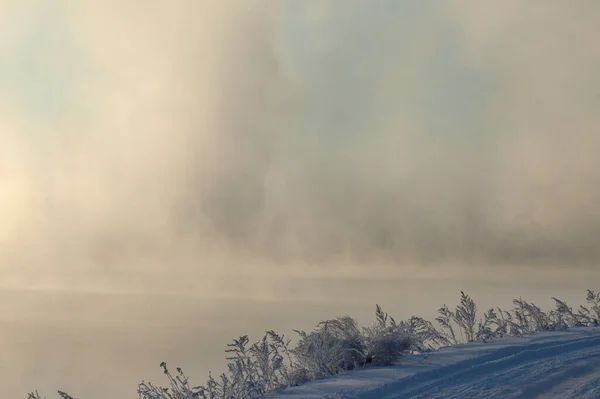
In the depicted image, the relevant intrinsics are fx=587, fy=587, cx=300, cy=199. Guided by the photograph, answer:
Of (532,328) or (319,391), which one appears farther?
(532,328)

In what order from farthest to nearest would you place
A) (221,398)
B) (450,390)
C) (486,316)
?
(486,316)
(221,398)
(450,390)

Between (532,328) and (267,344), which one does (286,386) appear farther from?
(532,328)

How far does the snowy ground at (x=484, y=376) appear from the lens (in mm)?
9016

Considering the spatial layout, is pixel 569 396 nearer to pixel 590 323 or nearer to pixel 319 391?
pixel 319 391

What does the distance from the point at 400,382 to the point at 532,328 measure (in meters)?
8.36

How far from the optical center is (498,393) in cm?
877

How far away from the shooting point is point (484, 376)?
33.3ft

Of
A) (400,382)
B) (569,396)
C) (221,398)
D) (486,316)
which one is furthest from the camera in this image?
(486,316)

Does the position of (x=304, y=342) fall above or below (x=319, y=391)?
above

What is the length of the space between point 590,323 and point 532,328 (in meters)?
2.08

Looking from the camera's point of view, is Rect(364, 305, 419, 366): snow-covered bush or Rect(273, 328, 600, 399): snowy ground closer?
Rect(273, 328, 600, 399): snowy ground

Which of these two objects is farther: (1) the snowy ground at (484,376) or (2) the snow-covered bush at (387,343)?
(2) the snow-covered bush at (387,343)

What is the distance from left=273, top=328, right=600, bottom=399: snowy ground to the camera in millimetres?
9016

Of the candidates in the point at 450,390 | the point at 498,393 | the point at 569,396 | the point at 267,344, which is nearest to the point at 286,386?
the point at 267,344
